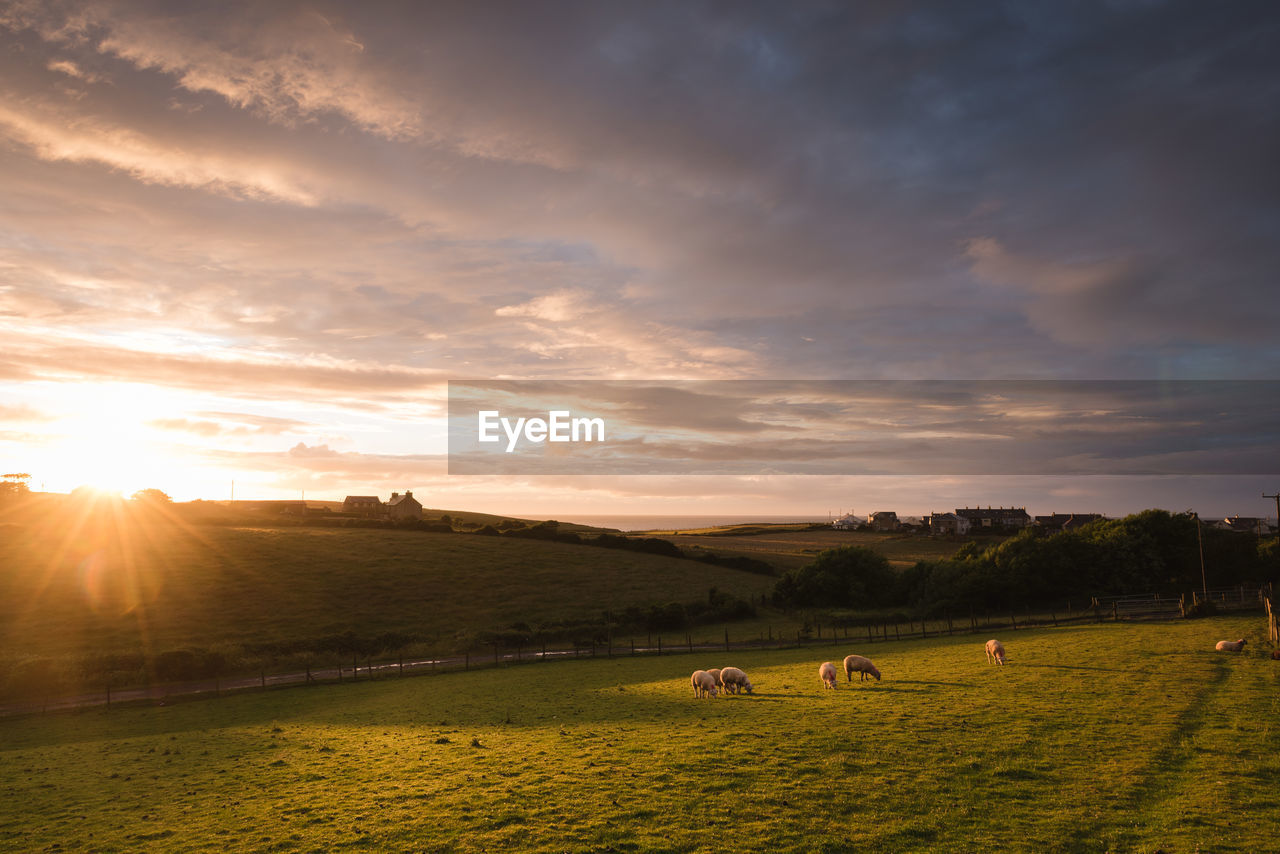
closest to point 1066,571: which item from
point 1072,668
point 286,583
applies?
point 1072,668

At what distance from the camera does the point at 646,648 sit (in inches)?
2522

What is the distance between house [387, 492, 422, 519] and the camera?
536 ft

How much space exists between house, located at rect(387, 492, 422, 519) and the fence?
105 meters

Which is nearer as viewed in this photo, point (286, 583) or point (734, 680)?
point (734, 680)

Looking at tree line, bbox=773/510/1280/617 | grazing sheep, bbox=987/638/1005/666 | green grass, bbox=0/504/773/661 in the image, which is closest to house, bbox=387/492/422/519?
green grass, bbox=0/504/773/661

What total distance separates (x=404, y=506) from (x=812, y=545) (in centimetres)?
9874

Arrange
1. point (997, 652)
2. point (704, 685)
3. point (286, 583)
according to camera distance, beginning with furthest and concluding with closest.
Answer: point (286, 583), point (997, 652), point (704, 685)

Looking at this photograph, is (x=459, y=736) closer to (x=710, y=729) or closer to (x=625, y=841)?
(x=710, y=729)

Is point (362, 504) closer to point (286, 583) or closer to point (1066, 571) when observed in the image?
point (286, 583)

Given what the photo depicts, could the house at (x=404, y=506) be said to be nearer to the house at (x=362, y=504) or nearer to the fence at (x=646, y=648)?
the house at (x=362, y=504)

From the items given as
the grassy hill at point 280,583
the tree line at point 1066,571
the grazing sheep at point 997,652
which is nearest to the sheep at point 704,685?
the grazing sheep at point 997,652

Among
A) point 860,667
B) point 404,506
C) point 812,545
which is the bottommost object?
point 812,545

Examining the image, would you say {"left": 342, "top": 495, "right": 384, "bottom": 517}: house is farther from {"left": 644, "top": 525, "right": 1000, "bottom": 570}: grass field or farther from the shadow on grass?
the shadow on grass

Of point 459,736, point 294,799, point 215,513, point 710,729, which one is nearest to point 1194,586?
point 710,729
